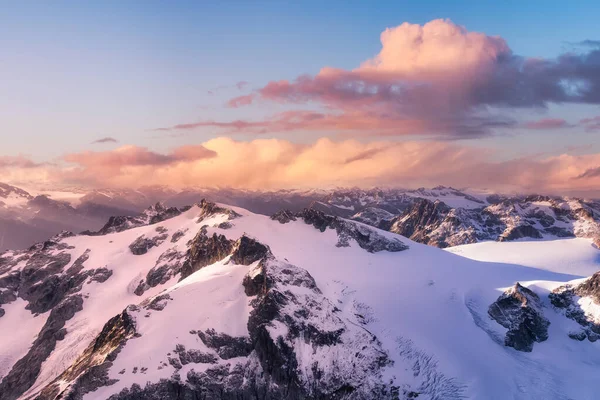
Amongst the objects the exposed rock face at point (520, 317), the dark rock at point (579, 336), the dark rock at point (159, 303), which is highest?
the dark rock at point (159, 303)

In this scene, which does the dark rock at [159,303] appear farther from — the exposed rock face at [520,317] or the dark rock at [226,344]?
the exposed rock face at [520,317]

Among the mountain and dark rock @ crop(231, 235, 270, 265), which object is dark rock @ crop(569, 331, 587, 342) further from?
dark rock @ crop(231, 235, 270, 265)

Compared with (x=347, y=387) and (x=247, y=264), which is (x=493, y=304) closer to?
(x=347, y=387)

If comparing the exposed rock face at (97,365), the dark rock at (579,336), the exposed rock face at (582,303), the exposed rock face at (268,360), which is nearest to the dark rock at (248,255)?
the exposed rock face at (268,360)

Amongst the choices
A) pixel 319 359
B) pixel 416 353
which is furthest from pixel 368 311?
pixel 319 359

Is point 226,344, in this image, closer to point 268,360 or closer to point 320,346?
point 268,360

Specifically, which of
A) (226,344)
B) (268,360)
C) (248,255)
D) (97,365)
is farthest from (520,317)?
(97,365)
